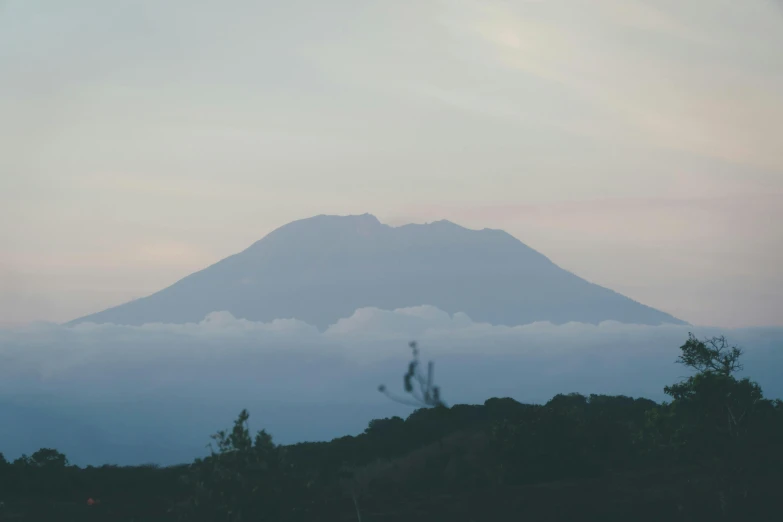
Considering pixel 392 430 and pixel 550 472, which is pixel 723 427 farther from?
pixel 392 430

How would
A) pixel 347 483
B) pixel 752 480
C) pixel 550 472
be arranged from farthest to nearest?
pixel 347 483 < pixel 550 472 < pixel 752 480

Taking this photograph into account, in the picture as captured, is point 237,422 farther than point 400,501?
No

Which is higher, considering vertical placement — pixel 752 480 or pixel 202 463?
pixel 202 463

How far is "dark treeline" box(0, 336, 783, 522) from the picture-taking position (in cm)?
2231

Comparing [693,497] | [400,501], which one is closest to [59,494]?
[400,501]

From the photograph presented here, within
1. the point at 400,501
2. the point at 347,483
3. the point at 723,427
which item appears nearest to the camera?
the point at 723,427

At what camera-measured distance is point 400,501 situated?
37.4 meters

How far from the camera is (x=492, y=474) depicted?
42.8m

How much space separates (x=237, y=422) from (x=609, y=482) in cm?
2252

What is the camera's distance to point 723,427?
83.9ft

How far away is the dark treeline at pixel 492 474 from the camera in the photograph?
22.3m

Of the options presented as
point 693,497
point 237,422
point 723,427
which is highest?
point 237,422

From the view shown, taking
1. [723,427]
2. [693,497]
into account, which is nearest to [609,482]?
[693,497]

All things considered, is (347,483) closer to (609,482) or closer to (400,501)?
(400,501)
